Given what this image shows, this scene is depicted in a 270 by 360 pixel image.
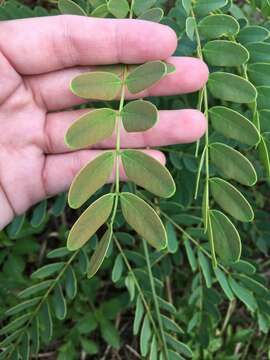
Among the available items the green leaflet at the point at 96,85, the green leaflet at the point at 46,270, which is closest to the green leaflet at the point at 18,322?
the green leaflet at the point at 46,270

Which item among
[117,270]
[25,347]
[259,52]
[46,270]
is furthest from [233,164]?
[25,347]

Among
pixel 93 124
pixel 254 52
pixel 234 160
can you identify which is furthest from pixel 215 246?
pixel 254 52

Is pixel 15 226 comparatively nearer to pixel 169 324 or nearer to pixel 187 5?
pixel 169 324

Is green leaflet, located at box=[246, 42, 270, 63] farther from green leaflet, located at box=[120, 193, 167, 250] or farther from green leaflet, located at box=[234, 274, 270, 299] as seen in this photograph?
green leaflet, located at box=[234, 274, 270, 299]

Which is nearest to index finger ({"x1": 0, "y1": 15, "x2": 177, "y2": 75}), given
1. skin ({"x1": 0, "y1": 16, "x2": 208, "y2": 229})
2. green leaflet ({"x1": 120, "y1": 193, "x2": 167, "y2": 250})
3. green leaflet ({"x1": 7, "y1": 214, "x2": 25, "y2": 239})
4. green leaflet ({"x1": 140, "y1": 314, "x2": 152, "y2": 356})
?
skin ({"x1": 0, "y1": 16, "x2": 208, "y2": 229})

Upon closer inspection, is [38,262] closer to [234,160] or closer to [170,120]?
[170,120]

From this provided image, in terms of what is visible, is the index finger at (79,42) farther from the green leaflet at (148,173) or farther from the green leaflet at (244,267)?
the green leaflet at (244,267)
